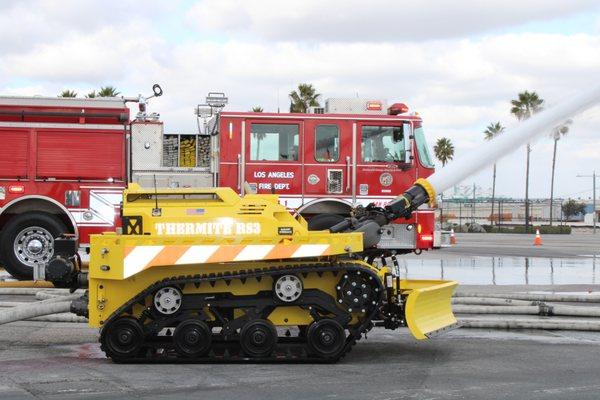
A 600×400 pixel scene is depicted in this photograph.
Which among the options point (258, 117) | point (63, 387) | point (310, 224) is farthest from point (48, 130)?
point (63, 387)

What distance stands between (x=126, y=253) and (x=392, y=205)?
2.92 m

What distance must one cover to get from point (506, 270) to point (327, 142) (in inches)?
260

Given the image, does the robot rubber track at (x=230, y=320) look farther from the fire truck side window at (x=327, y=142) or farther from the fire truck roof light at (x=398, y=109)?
the fire truck roof light at (x=398, y=109)

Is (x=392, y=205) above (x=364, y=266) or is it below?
above

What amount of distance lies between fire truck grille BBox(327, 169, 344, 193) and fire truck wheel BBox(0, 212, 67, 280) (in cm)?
476

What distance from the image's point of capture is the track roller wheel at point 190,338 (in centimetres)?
852

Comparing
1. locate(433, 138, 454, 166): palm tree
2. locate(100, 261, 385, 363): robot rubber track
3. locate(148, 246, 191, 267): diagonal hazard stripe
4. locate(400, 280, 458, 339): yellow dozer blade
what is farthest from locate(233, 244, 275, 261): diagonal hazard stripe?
locate(433, 138, 454, 166): palm tree

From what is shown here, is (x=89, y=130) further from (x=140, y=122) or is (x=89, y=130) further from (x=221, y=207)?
(x=221, y=207)

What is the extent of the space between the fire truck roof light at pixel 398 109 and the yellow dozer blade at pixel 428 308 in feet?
22.0

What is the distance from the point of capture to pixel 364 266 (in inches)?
348

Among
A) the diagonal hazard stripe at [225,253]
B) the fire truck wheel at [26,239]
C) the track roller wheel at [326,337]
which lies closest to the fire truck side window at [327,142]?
the fire truck wheel at [26,239]

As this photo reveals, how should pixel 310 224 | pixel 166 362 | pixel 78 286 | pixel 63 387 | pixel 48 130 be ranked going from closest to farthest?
pixel 63 387
pixel 166 362
pixel 78 286
pixel 310 224
pixel 48 130

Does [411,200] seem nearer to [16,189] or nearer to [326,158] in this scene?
[326,158]

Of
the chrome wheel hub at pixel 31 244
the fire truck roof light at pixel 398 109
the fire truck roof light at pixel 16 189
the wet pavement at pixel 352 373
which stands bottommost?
the wet pavement at pixel 352 373
